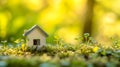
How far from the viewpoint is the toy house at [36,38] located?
13.1 feet

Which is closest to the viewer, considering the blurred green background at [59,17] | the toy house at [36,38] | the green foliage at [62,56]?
the green foliage at [62,56]

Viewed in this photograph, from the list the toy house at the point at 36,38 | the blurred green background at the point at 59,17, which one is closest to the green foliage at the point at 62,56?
the toy house at the point at 36,38

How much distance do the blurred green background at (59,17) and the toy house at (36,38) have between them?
6101 millimetres

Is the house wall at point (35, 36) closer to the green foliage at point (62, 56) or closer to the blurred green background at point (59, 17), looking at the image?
the green foliage at point (62, 56)

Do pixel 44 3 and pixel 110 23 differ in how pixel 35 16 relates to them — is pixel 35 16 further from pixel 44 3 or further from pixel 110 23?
pixel 110 23

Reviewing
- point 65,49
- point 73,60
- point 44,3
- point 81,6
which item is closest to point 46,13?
point 44,3

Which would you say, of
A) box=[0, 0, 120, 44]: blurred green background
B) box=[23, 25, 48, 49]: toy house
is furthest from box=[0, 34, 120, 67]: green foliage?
box=[0, 0, 120, 44]: blurred green background

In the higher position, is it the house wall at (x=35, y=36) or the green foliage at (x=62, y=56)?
the house wall at (x=35, y=36)

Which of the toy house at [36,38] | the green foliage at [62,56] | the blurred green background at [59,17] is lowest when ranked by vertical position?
the green foliage at [62,56]

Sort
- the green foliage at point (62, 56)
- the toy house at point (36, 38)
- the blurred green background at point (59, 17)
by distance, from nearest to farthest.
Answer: the green foliage at point (62, 56) → the toy house at point (36, 38) → the blurred green background at point (59, 17)

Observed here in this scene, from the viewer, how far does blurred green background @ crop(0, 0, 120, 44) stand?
10.3 meters

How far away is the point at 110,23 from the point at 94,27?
19.5 inches

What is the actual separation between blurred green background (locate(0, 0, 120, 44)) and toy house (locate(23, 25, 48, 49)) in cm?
610

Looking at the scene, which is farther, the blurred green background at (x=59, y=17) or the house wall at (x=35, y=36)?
the blurred green background at (x=59, y=17)
